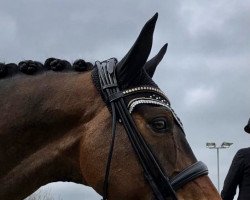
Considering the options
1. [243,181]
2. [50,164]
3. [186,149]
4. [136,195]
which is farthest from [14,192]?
[243,181]

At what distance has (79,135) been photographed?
172 inches

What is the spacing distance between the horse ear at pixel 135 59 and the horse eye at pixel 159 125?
38 centimetres

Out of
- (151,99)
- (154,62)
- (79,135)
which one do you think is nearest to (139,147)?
(151,99)

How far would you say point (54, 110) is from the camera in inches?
174

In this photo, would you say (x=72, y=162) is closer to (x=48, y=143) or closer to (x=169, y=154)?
(x=48, y=143)

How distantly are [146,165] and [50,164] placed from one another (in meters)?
0.75

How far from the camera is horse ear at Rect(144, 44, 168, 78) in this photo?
4.70 meters

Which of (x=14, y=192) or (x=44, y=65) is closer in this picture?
(x=14, y=192)

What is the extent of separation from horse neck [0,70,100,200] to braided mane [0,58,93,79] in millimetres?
294

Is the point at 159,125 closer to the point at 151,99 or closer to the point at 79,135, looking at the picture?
the point at 151,99

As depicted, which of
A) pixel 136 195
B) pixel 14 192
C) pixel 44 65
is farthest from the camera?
pixel 44 65

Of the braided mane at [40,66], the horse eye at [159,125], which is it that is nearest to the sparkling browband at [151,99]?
the horse eye at [159,125]

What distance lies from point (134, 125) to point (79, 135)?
0.43 metres

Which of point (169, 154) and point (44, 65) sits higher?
point (44, 65)
